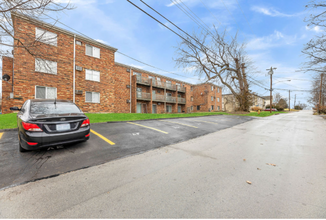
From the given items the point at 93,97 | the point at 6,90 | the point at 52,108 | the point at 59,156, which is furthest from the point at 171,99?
the point at 59,156

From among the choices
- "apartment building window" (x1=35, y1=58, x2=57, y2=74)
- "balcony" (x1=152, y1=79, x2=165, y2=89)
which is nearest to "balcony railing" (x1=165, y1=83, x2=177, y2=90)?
"balcony" (x1=152, y1=79, x2=165, y2=89)

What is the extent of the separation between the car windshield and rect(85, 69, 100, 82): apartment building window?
1179cm

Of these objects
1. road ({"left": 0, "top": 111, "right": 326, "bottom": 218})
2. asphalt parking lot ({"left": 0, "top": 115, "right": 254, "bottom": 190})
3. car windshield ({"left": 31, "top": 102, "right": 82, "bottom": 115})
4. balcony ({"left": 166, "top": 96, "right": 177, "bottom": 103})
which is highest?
balcony ({"left": 166, "top": 96, "right": 177, "bottom": 103})

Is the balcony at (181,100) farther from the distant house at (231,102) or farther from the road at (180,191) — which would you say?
the road at (180,191)

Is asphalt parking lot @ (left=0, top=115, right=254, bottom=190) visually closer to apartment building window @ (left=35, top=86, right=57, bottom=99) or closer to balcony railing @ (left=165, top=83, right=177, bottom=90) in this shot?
apartment building window @ (left=35, top=86, right=57, bottom=99)

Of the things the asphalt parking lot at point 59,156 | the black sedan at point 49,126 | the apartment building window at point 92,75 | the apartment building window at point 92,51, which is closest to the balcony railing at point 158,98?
the apartment building window at point 92,75

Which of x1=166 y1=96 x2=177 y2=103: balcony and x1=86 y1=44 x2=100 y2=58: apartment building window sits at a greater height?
x1=86 y1=44 x2=100 y2=58: apartment building window

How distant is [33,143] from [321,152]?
25.7 ft

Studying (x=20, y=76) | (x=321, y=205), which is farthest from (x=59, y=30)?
(x=321, y=205)

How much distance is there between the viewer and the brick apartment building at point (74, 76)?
10.7 meters

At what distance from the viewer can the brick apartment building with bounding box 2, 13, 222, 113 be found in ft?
35.2

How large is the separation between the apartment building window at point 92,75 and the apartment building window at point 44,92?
3.34 m

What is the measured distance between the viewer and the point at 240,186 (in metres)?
2.35

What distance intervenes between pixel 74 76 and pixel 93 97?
8.79 ft
